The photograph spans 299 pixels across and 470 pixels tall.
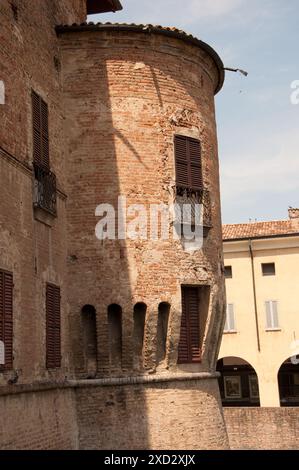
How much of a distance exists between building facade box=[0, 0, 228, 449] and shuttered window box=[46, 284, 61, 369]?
1.7 inches

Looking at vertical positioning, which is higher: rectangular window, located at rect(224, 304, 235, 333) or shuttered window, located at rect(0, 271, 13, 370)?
rectangular window, located at rect(224, 304, 235, 333)

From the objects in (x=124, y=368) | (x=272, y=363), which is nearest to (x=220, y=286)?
(x=124, y=368)

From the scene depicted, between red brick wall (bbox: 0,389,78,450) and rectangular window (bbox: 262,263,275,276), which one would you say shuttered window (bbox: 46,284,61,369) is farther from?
rectangular window (bbox: 262,263,275,276)

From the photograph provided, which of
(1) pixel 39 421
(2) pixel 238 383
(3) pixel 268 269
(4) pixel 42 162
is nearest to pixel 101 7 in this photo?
(4) pixel 42 162

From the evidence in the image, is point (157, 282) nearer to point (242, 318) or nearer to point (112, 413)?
point (112, 413)

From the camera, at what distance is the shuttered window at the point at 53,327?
47.1 ft

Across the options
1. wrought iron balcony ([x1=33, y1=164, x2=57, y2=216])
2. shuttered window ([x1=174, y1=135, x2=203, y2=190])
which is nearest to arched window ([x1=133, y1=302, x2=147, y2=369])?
wrought iron balcony ([x1=33, y1=164, x2=57, y2=216])

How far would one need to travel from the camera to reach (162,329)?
16422 millimetres

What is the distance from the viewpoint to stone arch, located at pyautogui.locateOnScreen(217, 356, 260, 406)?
4009 centimetres

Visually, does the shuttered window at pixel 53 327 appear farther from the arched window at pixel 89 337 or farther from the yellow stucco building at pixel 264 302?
the yellow stucco building at pixel 264 302

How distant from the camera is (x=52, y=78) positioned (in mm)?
15945

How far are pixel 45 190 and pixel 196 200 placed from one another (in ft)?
13.9

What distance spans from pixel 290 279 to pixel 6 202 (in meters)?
25.1


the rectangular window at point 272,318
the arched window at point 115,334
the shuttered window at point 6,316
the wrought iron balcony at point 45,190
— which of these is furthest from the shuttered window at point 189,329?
the rectangular window at point 272,318
